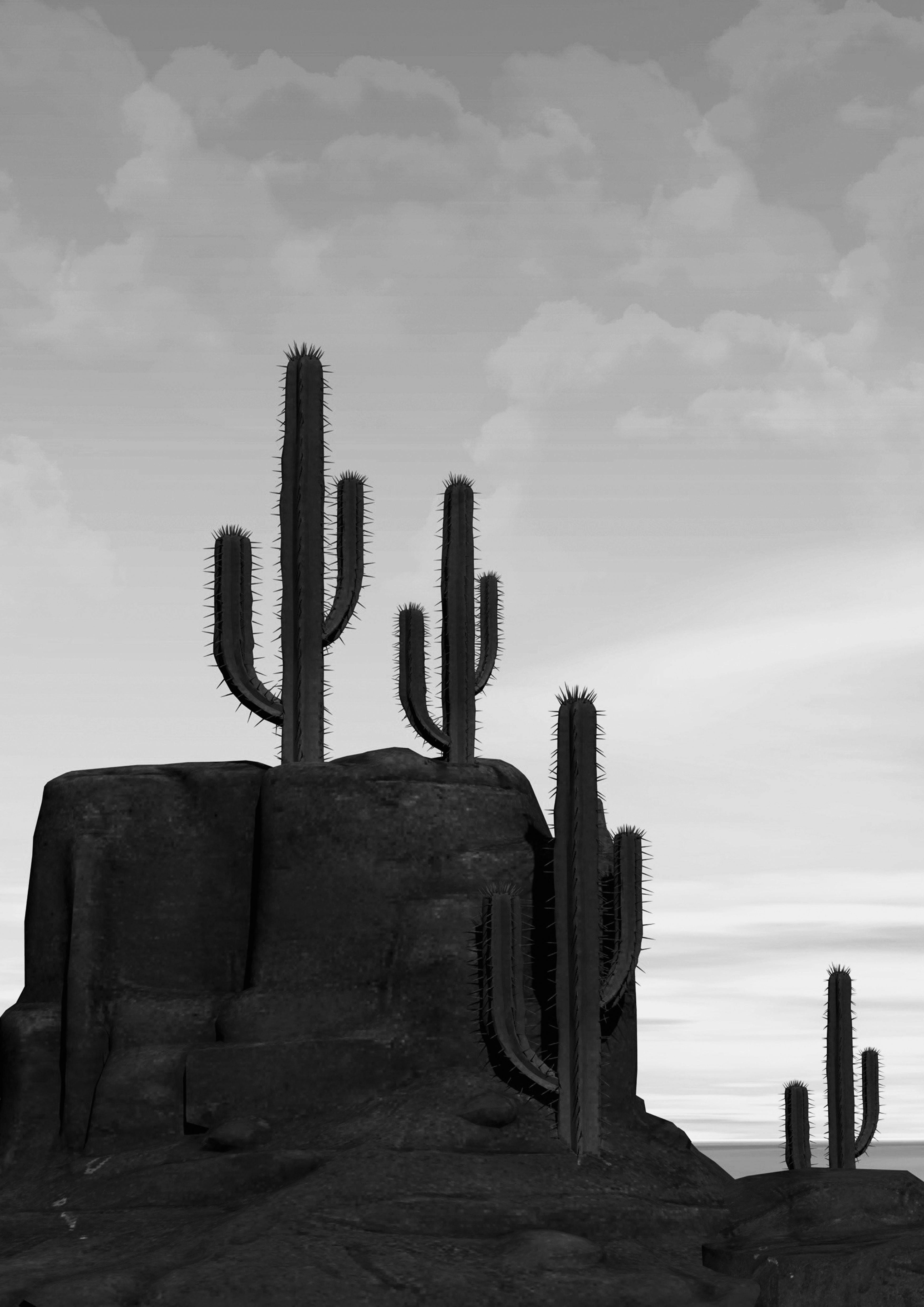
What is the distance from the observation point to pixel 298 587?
1680 cm

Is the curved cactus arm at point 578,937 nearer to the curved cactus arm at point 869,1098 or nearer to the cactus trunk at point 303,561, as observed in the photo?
the cactus trunk at point 303,561

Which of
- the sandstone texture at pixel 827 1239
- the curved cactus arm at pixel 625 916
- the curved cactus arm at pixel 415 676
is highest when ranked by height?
the curved cactus arm at pixel 415 676

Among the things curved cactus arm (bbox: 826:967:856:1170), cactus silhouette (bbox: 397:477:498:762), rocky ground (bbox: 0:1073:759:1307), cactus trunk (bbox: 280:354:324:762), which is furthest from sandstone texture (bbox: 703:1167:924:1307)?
cactus trunk (bbox: 280:354:324:762)

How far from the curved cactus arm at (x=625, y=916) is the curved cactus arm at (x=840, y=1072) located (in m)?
2.71

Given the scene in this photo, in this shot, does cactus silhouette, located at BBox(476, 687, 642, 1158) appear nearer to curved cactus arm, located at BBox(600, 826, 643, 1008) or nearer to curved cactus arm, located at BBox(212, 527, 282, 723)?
curved cactus arm, located at BBox(600, 826, 643, 1008)

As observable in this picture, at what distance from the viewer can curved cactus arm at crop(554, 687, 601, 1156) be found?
14.7 m

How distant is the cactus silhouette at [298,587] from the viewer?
16.6 m

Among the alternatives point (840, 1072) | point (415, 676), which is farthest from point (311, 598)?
point (840, 1072)

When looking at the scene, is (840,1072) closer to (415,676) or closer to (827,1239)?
(827,1239)

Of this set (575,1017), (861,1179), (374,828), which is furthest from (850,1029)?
(374,828)

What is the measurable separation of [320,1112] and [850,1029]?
5.18 m

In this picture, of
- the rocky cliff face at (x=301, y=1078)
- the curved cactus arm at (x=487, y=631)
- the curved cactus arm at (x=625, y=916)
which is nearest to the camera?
the rocky cliff face at (x=301, y=1078)

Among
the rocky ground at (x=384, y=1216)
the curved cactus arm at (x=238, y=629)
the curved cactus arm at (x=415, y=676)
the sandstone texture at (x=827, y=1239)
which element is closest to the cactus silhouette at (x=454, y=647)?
the curved cactus arm at (x=415, y=676)

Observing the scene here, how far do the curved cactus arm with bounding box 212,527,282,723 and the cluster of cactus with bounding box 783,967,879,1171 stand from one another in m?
5.75
